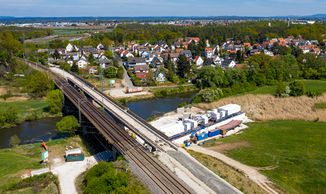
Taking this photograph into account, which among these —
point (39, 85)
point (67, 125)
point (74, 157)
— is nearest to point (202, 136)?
point (74, 157)

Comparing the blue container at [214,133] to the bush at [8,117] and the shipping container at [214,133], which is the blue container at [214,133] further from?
the bush at [8,117]

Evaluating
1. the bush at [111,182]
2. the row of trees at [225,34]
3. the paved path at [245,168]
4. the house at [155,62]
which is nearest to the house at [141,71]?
the house at [155,62]

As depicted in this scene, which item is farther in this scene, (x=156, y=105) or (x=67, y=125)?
(x=156, y=105)

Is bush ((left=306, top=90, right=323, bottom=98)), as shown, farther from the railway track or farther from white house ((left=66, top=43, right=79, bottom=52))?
white house ((left=66, top=43, right=79, bottom=52))

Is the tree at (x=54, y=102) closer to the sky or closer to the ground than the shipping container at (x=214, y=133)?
closer to the sky

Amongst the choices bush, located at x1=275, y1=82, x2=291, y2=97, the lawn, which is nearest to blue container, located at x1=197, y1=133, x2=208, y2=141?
bush, located at x1=275, y1=82, x2=291, y2=97

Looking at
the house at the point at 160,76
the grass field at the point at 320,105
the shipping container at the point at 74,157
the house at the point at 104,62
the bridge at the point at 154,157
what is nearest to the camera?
the bridge at the point at 154,157

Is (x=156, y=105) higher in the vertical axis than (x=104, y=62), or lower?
lower

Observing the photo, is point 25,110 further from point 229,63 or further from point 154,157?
point 229,63
